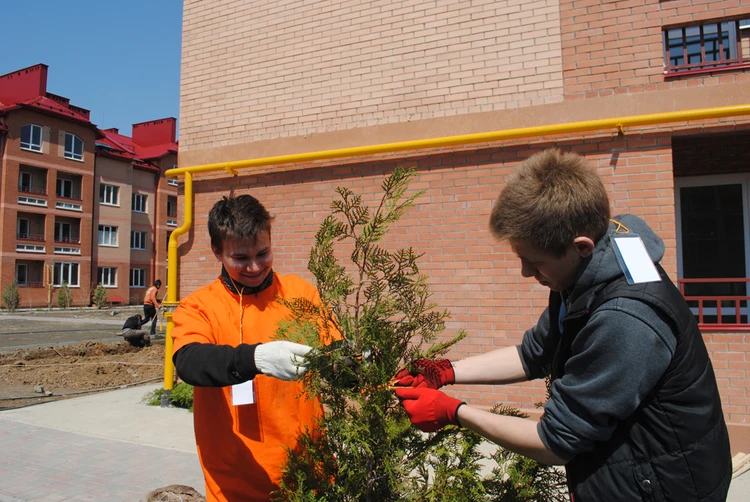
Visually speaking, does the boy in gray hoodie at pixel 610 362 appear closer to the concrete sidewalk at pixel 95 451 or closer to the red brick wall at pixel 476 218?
the red brick wall at pixel 476 218

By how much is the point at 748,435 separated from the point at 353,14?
5948 mm

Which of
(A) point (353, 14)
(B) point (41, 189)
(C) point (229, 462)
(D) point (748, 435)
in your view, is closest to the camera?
(C) point (229, 462)

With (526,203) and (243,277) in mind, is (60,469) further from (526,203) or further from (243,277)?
(526,203)

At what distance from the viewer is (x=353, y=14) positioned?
639 cm

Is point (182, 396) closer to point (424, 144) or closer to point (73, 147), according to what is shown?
point (424, 144)

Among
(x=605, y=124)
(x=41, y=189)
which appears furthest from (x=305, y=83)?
(x=41, y=189)

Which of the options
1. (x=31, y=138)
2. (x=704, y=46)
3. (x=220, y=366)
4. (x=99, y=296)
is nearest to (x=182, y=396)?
(x=220, y=366)

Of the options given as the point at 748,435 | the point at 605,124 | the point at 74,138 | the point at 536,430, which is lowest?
the point at 748,435

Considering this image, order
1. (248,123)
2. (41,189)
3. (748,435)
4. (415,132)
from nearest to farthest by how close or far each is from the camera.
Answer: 1. (748,435)
2. (415,132)
3. (248,123)
4. (41,189)

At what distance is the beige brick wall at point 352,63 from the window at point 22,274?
3266 centimetres

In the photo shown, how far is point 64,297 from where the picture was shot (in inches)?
1312

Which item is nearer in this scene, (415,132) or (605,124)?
(605,124)

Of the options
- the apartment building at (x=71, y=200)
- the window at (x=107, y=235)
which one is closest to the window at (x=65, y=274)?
the apartment building at (x=71, y=200)

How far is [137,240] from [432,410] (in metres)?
42.4
